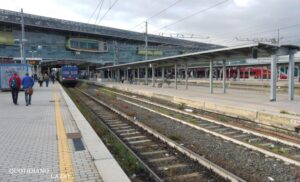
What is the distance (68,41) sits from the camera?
97312mm

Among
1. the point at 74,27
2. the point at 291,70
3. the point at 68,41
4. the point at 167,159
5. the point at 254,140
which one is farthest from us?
the point at 74,27

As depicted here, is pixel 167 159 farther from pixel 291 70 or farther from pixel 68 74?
pixel 68 74

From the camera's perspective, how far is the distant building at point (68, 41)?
3300 inches

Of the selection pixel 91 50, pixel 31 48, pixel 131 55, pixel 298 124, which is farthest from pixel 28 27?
pixel 298 124

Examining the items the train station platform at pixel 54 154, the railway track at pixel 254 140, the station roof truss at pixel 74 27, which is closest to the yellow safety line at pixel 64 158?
the train station platform at pixel 54 154

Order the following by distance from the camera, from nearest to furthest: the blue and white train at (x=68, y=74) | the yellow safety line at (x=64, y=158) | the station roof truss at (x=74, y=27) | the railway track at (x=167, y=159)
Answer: the yellow safety line at (x=64, y=158) → the railway track at (x=167, y=159) → the blue and white train at (x=68, y=74) → the station roof truss at (x=74, y=27)

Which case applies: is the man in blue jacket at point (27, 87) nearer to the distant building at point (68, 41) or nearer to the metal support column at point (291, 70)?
the metal support column at point (291, 70)

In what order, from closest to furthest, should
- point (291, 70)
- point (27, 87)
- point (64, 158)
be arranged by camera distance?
1. point (64, 158)
2. point (27, 87)
3. point (291, 70)

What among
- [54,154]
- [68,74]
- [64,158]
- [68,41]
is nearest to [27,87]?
[54,154]

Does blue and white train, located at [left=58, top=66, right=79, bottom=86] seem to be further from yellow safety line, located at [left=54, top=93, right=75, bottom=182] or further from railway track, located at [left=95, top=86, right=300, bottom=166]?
yellow safety line, located at [left=54, top=93, right=75, bottom=182]

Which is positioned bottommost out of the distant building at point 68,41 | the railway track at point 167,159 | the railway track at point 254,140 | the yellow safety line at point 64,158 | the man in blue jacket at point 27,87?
the railway track at point 167,159

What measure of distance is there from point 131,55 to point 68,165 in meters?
102

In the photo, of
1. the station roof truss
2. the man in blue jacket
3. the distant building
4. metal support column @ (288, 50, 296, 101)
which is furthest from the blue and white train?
the station roof truss

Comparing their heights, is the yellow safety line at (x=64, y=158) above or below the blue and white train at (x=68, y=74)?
below
